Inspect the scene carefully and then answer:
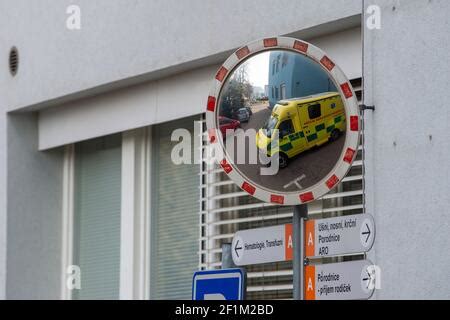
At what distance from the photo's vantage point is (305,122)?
A: 6.54 metres

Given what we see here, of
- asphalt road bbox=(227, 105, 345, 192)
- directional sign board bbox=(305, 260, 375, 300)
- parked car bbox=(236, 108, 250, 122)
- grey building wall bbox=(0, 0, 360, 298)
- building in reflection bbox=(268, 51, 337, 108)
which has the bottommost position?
directional sign board bbox=(305, 260, 375, 300)

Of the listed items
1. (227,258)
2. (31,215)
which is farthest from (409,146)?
(31,215)

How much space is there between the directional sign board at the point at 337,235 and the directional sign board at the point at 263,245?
0.17 m

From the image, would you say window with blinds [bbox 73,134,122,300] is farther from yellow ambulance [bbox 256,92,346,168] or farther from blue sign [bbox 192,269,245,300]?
yellow ambulance [bbox 256,92,346,168]

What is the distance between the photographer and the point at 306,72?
22.0 feet

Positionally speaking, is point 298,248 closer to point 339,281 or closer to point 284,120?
point 339,281

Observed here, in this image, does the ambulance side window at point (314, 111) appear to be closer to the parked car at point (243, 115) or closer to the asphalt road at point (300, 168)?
the asphalt road at point (300, 168)

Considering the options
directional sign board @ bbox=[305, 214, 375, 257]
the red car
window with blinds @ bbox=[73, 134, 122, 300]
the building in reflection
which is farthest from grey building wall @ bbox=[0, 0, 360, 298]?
directional sign board @ bbox=[305, 214, 375, 257]

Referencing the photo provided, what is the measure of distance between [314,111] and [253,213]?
190 inches

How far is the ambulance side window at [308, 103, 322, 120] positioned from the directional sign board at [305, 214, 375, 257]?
Result: 0.55 metres

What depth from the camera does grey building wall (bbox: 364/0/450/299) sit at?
898 centimetres

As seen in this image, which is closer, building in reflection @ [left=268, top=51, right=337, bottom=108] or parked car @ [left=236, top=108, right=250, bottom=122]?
building in reflection @ [left=268, top=51, right=337, bottom=108]

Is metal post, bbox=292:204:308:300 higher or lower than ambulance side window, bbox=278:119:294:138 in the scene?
lower
